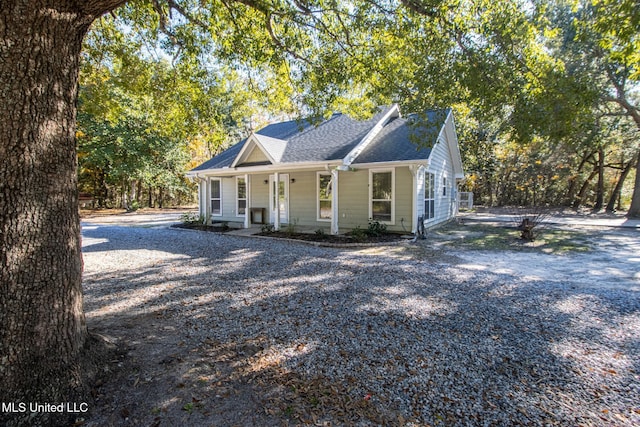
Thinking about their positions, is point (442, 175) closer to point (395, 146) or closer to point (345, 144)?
point (395, 146)

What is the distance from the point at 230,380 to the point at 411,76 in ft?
21.2

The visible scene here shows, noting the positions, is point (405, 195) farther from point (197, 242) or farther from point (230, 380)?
point (230, 380)

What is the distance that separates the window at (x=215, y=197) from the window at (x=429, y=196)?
376 inches

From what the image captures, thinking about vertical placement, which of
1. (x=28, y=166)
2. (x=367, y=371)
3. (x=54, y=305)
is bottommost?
(x=367, y=371)

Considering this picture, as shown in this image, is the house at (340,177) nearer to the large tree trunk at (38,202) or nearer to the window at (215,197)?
the window at (215,197)

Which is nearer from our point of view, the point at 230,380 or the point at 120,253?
the point at 230,380

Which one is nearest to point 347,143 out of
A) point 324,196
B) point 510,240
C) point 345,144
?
point 345,144

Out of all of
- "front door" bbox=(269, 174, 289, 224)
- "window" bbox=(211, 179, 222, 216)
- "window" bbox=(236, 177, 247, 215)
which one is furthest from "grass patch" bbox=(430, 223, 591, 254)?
"window" bbox=(211, 179, 222, 216)

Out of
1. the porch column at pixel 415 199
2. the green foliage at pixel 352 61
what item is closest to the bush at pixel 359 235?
the porch column at pixel 415 199

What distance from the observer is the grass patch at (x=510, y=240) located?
8531 millimetres

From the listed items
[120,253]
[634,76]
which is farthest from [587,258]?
[120,253]

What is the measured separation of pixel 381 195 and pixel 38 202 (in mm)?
9556

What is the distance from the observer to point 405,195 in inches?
407

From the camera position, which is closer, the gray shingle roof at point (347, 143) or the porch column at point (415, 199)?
the porch column at point (415, 199)
